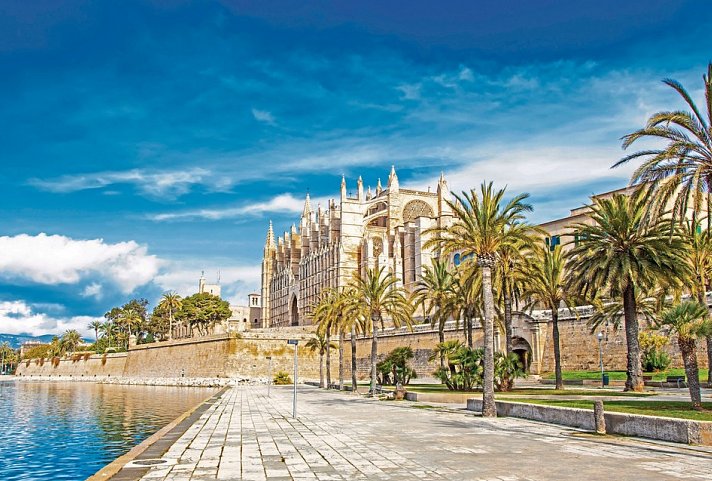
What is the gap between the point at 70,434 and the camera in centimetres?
2178

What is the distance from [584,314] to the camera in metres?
35.5

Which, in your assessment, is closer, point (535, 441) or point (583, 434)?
point (535, 441)

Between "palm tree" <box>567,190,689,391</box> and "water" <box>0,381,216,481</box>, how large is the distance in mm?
17267

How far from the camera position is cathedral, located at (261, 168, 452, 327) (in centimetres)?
7250

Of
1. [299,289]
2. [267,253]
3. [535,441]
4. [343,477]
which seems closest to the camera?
[343,477]

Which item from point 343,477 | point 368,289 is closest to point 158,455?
point 343,477

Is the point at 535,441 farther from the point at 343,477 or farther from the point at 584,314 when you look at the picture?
the point at 584,314

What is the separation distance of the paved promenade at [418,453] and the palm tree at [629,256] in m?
9.18

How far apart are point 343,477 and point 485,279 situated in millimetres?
12290

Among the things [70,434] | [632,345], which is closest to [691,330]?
[632,345]

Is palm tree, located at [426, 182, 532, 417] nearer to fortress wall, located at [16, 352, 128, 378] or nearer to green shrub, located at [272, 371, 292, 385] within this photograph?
green shrub, located at [272, 371, 292, 385]

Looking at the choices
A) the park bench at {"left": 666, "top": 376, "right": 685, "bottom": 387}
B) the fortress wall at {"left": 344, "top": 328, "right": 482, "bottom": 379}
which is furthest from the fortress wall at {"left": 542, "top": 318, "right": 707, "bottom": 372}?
the fortress wall at {"left": 344, "top": 328, "right": 482, "bottom": 379}

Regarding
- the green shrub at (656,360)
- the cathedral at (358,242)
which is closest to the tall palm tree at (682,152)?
the green shrub at (656,360)

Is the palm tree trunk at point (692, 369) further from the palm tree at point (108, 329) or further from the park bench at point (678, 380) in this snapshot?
the palm tree at point (108, 329)
